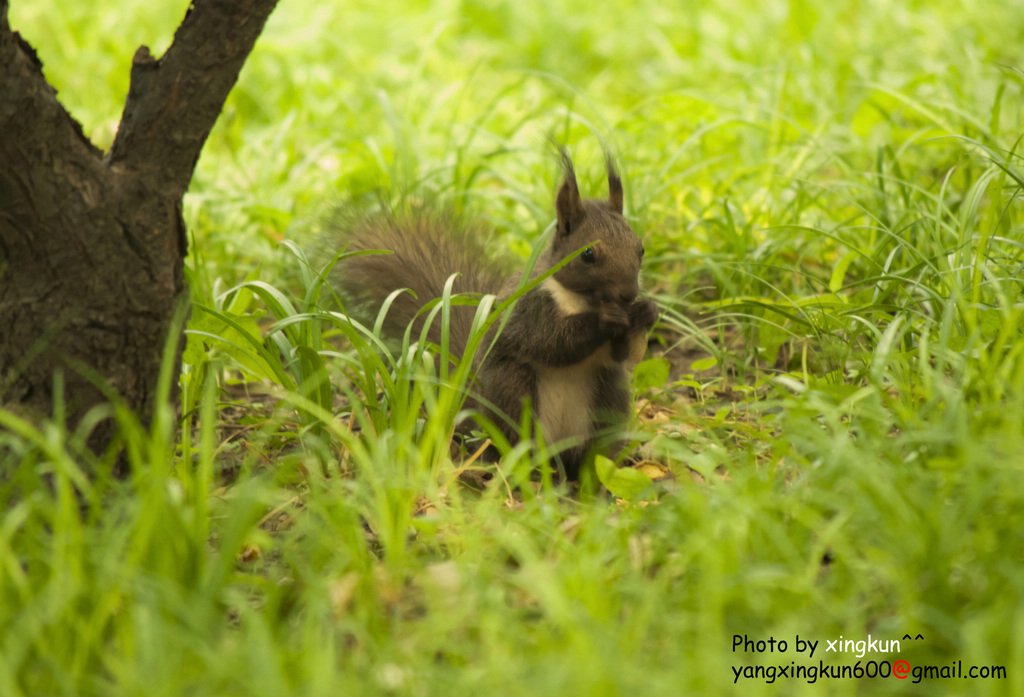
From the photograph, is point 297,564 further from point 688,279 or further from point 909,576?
point 688,279

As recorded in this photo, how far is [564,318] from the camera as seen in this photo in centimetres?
258

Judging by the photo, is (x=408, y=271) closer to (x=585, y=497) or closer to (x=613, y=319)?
(x=613, y=319)

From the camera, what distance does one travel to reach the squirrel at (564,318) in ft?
8.39

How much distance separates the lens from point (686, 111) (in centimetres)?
458

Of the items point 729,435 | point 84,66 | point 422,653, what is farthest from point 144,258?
point 84,66

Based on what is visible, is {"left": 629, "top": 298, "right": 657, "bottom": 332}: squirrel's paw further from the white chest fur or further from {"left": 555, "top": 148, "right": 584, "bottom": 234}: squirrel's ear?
{"left": 555, "top": 148, "right": 584, "bottom": 234}: squirrel's ear

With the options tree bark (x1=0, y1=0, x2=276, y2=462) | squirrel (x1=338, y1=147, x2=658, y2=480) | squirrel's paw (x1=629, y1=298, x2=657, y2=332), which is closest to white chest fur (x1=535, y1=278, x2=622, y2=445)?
squirrel (x1=338, y1=147, x2=658, y2=480)

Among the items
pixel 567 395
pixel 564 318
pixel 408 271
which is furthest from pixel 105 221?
pixel 567 395

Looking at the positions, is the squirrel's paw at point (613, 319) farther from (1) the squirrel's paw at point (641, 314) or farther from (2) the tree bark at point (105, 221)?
(2) the tree bark at point (105, 221)

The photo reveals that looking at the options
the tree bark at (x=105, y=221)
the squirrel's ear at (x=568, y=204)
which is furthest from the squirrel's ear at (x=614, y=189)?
the tree bark at (x=105, y=221)

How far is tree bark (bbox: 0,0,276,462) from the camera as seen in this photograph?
190cm

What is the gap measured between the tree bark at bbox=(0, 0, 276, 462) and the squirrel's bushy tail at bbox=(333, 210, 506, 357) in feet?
3.21

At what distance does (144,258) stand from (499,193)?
2.14m

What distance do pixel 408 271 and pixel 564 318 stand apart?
25.2 inches
